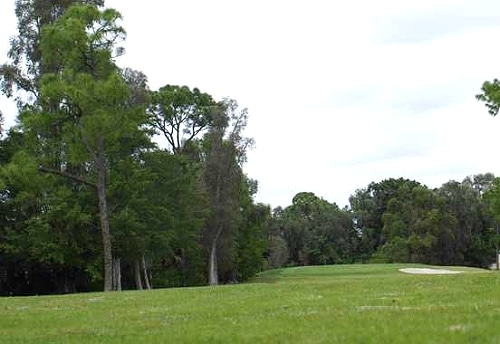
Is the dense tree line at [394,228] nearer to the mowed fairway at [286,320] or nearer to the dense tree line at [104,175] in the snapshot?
the dense tree line at [104,175]

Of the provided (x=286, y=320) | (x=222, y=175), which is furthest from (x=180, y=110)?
(x=286, y=320)

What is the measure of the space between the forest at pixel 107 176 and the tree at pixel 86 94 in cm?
7

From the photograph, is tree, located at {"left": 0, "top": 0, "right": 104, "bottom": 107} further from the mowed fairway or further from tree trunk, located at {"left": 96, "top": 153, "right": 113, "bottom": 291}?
the mowed fairway

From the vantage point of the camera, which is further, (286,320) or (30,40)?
(30,40)

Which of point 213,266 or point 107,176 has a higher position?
point 107,176

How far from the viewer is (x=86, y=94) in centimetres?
3650

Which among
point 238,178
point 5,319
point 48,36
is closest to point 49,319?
point 5,319

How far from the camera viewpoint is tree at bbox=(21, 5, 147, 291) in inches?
1452

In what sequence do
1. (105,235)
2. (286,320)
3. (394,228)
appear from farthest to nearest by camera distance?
(394,228) → (105,235) → (286,320)

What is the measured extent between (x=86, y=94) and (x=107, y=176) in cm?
836

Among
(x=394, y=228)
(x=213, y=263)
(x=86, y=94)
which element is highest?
(x=86, y=94)

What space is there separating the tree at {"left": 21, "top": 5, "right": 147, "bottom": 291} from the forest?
0.07 metres

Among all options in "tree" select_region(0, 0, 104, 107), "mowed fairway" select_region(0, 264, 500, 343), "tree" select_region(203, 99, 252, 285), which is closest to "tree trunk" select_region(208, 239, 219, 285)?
"tree" select_region(203, 99, 252, 285)

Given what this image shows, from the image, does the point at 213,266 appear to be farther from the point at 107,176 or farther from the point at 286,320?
the point at 286,320
